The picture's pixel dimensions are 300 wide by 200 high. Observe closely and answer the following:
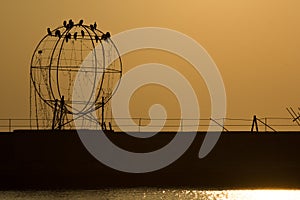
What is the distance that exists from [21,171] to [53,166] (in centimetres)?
216

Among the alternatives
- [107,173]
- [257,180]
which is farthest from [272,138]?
[107,173]

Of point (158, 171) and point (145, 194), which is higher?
point (158, 171)

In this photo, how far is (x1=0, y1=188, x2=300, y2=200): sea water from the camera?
109000 millimetres

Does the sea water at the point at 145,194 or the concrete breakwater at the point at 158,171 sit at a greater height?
the concrete breakwater at the point at 158,171

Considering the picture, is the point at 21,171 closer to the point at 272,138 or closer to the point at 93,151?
the point at 93,151

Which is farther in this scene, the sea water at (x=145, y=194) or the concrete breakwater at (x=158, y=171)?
the concrete breakwater at (x=158, y=171)

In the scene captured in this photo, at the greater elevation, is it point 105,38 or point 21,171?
point 105,38

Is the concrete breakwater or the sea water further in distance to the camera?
the concrete breakwater

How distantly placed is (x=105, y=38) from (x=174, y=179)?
10.4m

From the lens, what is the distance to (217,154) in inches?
4702

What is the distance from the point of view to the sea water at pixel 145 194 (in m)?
109

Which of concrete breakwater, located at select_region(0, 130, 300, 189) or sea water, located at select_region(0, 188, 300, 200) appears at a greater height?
concrete breakwater, located at select_region(0, 130, 300, 189)

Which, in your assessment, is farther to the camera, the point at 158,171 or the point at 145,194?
the point at 158,171

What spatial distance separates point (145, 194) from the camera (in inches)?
4397
